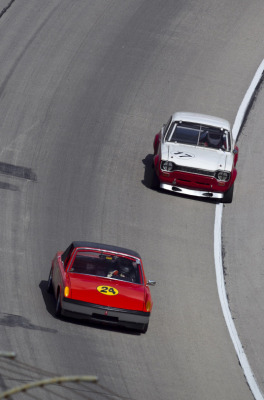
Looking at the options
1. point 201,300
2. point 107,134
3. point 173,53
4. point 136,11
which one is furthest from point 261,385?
point 136,11

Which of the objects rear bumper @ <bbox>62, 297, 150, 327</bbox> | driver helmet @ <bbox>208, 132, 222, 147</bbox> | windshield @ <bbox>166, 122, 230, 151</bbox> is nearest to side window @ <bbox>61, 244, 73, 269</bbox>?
rear bumper @ <bbox>62, 297, 150, 327</bbox>

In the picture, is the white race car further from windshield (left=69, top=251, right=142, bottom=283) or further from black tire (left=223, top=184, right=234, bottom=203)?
windshield (left=69, top=251, right=142, bottom=283)

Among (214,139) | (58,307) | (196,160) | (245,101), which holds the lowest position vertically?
(58,307)

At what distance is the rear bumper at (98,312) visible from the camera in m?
13.2

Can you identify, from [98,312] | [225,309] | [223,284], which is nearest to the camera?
[98,312]

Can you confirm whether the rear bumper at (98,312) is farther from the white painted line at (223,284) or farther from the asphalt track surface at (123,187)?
the white painted line at (223,284)

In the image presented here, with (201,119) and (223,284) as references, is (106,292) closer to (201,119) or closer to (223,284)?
(223,284)

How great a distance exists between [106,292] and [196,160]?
693 cm

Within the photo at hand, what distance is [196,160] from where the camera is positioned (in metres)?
19.8

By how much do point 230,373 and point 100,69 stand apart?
13.8 m

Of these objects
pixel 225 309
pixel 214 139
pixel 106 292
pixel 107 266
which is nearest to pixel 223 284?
pixel 225 309

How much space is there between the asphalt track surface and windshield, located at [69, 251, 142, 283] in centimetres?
84

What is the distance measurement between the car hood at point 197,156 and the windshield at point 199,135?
0.65ft

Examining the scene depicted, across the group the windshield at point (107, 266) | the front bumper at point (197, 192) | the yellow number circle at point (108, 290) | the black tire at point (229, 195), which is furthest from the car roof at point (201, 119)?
the yellow number circle at point (108, 290)
